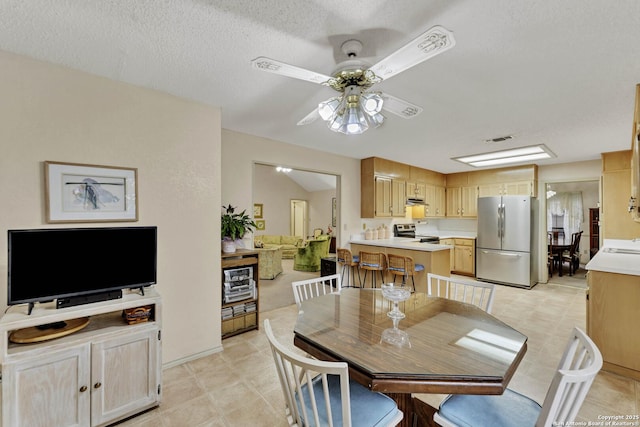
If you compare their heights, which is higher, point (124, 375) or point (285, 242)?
point (285, 242)

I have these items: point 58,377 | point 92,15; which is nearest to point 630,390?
point 58,377

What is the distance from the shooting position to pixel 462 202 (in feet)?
20.9

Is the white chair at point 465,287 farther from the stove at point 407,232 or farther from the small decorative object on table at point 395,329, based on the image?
the stove at point 407,232

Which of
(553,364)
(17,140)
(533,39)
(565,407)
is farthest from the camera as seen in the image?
(553,364)

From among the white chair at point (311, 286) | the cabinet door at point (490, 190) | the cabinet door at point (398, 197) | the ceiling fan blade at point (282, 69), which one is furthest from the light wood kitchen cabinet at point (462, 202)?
the ceiling fan blade at point (282, 69)

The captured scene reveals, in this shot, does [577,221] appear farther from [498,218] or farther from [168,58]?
[168,58]

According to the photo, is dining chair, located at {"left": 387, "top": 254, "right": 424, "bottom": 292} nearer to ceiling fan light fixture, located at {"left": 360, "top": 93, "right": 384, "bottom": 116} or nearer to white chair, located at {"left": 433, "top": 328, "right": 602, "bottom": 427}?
white chair, located at {"left": 433, "top": 328, "right": 602, "bottom": 427}

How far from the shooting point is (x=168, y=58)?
6.13 ft

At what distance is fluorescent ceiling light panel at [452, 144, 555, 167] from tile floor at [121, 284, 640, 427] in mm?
2453

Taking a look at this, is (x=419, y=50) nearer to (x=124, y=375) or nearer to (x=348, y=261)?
(x=124, y=375)

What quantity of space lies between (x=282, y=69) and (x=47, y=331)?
2104 millimetres

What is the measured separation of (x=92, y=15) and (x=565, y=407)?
2786 millimetres

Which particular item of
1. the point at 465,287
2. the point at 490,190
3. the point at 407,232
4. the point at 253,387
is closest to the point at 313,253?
the point at 407,232

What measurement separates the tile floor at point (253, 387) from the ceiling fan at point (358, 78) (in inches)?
81.2
